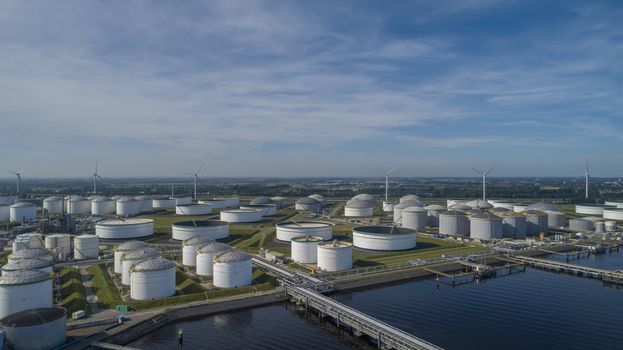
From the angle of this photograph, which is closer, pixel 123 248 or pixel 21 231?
pixel 123 248

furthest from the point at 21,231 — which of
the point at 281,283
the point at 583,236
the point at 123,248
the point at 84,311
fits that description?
the point at 583,236

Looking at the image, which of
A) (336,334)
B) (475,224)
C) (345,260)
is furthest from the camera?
(475,224)

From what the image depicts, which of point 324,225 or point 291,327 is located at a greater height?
point 324,225

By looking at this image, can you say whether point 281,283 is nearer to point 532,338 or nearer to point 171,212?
point 532,338

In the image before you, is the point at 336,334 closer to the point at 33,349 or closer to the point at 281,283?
the point at 281,283

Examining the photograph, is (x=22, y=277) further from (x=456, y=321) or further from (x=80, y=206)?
(x=80, y=206)

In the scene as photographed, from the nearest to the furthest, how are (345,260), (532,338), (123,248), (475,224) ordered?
(532,338)
(123,248)
(345,260)
(475,224)

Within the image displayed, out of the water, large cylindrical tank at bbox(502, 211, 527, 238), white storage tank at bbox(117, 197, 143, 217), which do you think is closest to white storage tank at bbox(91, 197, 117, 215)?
white storage tank at bbox(117, 197, 143, 217)

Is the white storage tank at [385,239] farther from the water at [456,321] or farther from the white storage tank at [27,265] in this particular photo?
the white storage tank at [27,265]

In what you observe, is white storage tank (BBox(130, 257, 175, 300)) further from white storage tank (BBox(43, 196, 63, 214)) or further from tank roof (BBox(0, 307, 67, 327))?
white storage tank (BBox(43, 196, 63, 214))
